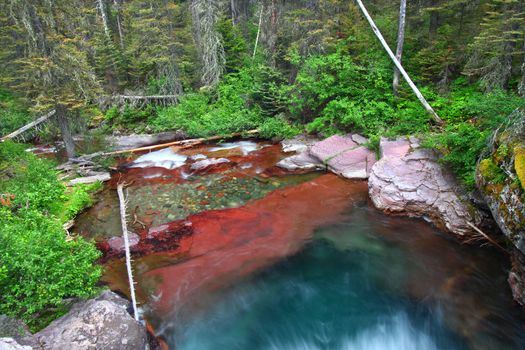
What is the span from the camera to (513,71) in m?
11.3

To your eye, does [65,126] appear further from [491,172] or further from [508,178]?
[508,178]

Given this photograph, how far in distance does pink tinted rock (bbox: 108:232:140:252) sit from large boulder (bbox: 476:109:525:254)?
805 cm

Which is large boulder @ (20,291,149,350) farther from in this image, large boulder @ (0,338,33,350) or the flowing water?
the flowing water

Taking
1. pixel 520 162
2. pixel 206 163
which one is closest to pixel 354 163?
pixel 206 163

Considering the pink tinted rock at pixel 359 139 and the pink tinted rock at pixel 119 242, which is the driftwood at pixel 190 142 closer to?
the pink tinted rock at pixel 359 139

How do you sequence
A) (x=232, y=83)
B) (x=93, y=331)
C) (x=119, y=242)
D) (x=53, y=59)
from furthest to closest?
1. (x=232, y=83)
2. (x=53, y=59)
3. (x=119, y=242)
4. (x=93, y=331)

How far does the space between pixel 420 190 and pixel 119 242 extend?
8.24 m

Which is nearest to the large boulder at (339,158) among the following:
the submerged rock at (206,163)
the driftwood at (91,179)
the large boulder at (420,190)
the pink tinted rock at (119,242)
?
the large boulder at (420,190)

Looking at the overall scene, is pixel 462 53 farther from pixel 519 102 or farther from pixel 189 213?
pixel 189 213

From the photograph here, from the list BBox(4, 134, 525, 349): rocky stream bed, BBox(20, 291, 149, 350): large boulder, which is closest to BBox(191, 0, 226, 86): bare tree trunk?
BBox(4, 134, 525, 349): rocky stream bed

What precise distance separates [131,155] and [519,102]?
14313 mm

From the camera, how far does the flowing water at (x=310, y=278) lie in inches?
224

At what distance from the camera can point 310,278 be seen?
6.96m

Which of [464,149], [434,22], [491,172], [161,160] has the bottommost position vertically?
[161,160]
